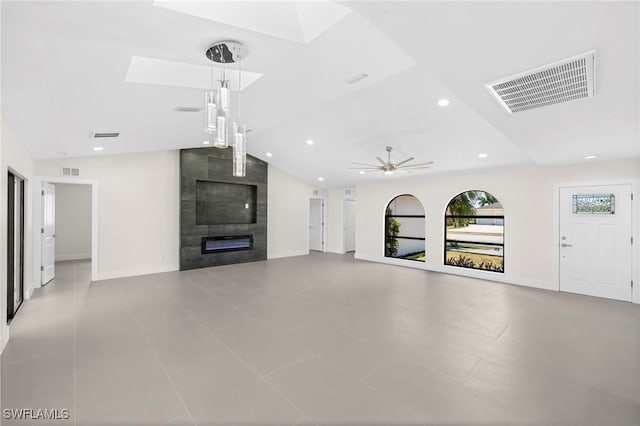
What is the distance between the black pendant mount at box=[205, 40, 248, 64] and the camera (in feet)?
7.65

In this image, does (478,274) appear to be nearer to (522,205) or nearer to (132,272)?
(522,205)

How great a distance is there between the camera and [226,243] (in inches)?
323

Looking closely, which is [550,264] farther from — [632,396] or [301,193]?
[301,193]

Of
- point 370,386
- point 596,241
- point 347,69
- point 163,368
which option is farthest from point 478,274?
point 163,368

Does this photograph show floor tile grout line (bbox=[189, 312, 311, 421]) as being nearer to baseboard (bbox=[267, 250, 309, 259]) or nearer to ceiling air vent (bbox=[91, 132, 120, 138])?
ceiling air vent (bbox=[91, 132, 120, 138])

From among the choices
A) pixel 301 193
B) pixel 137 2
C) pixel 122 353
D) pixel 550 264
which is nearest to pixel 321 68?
pixel 137 2

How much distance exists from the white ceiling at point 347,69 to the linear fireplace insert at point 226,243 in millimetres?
3130

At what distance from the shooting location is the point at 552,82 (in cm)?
213

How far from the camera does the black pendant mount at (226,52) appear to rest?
233 centimetres

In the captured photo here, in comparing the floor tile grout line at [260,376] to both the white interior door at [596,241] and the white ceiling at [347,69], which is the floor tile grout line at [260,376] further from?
the white interior door at [596,241]

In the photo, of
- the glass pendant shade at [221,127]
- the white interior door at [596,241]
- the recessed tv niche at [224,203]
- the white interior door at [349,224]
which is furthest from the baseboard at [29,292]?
the white interior door at [596,241]

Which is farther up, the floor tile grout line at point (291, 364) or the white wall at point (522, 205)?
the white wall at point (522, 205)

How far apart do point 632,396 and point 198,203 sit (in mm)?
8158

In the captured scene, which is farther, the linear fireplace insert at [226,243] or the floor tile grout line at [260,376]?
the linear fireplace insert at [226,243]
